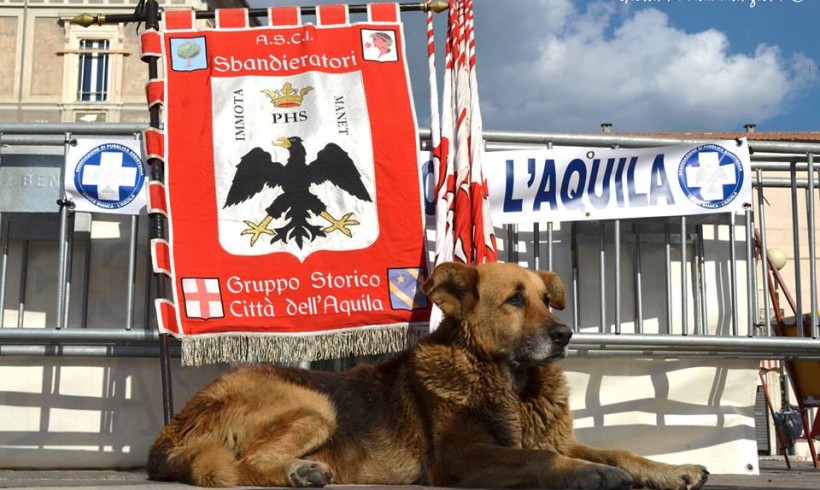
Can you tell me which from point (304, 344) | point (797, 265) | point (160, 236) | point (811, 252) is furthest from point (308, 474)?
point (811, 252)

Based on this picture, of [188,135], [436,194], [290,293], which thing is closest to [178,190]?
[188,135]

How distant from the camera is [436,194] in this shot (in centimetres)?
606

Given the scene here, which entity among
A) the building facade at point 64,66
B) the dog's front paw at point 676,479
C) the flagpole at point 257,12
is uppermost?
the building facade at point 64,66

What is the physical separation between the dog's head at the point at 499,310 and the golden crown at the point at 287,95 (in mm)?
2045

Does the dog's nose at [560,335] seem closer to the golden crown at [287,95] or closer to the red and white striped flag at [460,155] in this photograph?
the red and white striped flag at [460,155]

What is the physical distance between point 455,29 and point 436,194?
1227mm

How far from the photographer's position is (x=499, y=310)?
4773 millimetres

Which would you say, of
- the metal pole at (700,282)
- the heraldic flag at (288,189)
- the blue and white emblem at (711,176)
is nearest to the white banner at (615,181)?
the blue and white emblem at (711,176)

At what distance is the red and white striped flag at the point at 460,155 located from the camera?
589 centimetres

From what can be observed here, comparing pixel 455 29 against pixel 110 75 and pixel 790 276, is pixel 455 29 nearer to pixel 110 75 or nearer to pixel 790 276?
pixel 790 276

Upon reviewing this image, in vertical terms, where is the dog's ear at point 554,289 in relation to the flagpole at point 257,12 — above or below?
below

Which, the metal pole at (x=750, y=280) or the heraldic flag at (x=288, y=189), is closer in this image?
the heraldic flag at (x=288, y=189)

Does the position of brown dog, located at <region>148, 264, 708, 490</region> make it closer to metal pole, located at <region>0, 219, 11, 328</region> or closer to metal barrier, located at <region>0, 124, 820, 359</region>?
metal barrier, located at <region>0, 124, 820, 359</region>

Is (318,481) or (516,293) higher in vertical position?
(516,293)
